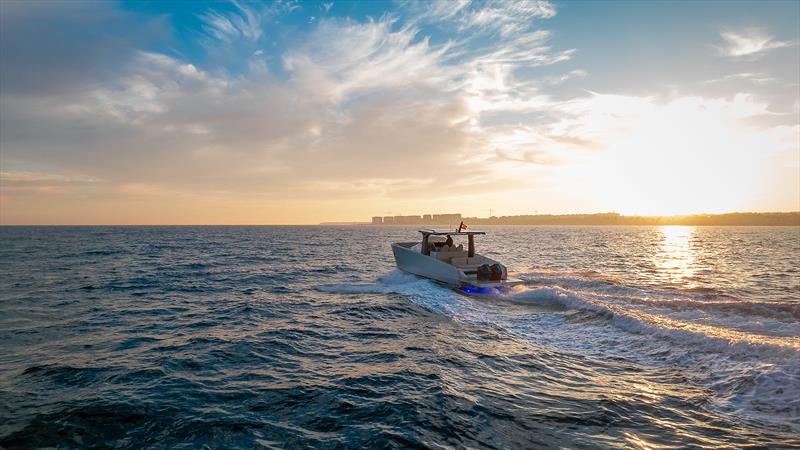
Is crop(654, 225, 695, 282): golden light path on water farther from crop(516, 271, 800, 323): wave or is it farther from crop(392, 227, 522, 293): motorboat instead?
crop(392, 227, 522, 293): motorboat

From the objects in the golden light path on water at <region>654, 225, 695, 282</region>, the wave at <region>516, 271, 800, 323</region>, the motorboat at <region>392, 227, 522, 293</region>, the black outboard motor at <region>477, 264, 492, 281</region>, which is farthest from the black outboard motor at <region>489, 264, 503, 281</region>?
the golden light path on water at <region>654, 225, 695, 282</region>

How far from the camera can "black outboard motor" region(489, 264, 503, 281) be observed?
19219mm

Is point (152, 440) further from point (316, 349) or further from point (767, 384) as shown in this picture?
Answer: point (767, 384)

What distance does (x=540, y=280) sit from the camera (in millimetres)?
21469

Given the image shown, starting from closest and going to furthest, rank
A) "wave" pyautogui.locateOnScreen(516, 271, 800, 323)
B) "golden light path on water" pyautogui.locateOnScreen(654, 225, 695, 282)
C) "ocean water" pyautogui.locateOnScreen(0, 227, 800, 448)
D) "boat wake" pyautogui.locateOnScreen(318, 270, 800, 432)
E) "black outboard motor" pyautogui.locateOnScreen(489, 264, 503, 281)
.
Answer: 1. "ocean water" pyautogui.locateOnScreen(0, 227, 800, 448)
2. "boat wake" pyautogui.locateOnScreen(318, 270, 800, 432)
3. "wave" pyautogui.locateOnScreen(516, 271, 800, 323)
4. "black outboard motor" pyautogui.locateOnScreen(489, 264, 503, 281)
5. "golden light path on water" pyautogui.locateOnScreen(654, 225, 695, 282)

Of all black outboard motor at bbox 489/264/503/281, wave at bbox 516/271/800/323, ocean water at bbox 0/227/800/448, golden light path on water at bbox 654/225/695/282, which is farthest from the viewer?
golden light path on water at bbox 654/225/695/282

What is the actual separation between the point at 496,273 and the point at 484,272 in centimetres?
58

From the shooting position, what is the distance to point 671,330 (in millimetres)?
10695

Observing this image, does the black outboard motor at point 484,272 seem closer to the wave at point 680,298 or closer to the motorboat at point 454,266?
the motorboat at point 454,266

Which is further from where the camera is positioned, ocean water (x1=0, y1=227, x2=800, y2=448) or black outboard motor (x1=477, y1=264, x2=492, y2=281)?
black outboard motor (x1=477, y1=264, x2=492, y2=281)

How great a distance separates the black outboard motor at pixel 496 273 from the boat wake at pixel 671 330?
1129 mm

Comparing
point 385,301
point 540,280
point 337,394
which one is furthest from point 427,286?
point 337,394

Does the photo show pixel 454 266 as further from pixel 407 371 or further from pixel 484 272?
pixel 407 371

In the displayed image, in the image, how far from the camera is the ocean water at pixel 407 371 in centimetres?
595
